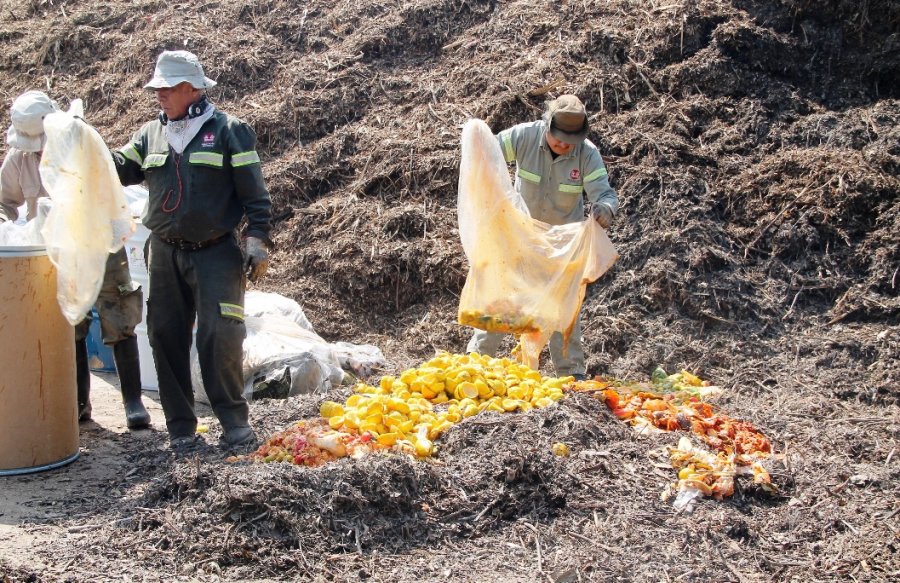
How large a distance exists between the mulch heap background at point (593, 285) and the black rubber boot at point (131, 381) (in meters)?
0.77

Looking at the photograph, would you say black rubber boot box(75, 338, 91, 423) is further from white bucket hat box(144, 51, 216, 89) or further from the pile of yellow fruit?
white bucket hat box(144, 51, 216, 89)

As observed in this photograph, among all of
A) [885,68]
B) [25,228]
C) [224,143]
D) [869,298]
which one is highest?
[885,68]

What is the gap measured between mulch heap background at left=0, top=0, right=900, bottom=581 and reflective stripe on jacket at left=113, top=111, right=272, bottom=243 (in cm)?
122

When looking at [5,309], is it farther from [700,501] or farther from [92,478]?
[700,501]

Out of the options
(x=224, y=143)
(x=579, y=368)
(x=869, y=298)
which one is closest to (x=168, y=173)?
(x=224, y=143)

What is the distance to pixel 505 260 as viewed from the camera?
5965mm

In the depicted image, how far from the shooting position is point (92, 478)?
5.10 meters

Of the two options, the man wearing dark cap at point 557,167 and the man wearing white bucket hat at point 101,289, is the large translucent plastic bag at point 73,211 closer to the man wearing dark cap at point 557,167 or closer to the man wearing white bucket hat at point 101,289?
the man wearing white bucket hat at point 101,289

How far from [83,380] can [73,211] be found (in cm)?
155

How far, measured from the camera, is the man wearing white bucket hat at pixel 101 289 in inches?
227

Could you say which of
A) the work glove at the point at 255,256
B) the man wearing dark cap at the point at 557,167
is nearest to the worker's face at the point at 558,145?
the man wearing dark cap at the point at 557,167

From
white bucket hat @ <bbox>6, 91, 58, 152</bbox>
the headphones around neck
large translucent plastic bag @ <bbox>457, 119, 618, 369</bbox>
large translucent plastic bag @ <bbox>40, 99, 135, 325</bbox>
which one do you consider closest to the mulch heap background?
large translucent plastic bag @ <bbox>457, 119, 618, 369</bbox>

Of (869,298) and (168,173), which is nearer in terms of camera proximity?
(168,173)

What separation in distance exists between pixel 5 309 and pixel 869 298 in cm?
575
